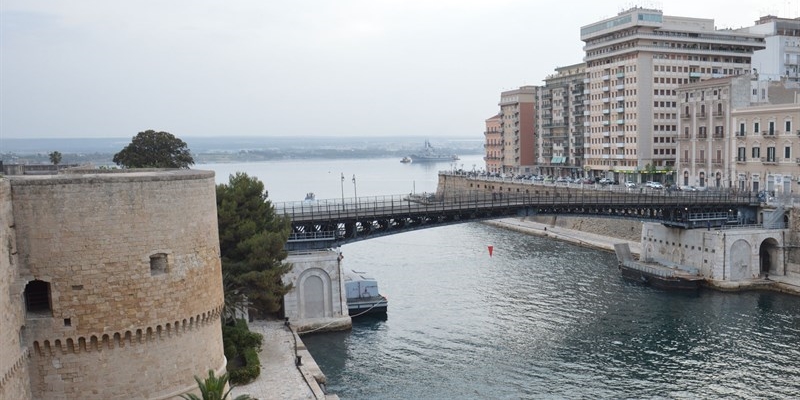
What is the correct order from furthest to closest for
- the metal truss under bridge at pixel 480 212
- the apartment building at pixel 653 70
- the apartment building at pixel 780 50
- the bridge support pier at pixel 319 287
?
1. the apartment building at pixel 780 50
2. the apartment building at pixel 653 70
3. the metal truss under bridge at pixel 480 212
4. the bridge support pier at pixel 319 287

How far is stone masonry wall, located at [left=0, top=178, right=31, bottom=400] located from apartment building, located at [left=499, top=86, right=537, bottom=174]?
12727cm

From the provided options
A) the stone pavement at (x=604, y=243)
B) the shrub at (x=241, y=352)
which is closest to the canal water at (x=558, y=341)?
the stone pavement at (x=604, y=243)

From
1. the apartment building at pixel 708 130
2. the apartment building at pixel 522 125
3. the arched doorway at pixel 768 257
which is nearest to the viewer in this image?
the arched doorway at pixel 768 257

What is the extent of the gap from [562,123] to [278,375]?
104 m

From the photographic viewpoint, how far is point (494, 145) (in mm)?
157125

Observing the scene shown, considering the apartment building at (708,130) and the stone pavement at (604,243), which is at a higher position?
the apartment building at (708,130)

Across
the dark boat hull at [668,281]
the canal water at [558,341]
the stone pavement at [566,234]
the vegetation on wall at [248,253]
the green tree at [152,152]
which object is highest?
the green tree at [152,152]

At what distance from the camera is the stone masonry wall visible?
2139 centimetres

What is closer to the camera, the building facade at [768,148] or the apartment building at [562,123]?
the building facade at [768,148]

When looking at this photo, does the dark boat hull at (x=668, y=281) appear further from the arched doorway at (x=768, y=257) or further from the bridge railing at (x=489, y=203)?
the arched doorway at (x=768, y=257)

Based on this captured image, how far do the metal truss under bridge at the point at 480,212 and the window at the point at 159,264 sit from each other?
26381 mm

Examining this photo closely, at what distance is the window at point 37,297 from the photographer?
2361 cm

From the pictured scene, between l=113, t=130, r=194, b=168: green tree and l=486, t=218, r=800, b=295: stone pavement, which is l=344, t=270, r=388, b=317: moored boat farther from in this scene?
l=486, t=218, r=800, b=295: stone pavement

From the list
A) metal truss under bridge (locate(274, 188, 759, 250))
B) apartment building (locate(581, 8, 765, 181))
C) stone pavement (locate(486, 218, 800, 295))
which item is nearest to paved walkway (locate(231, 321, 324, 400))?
metal truss under bridge (locate(274, 188, 759, 250))
